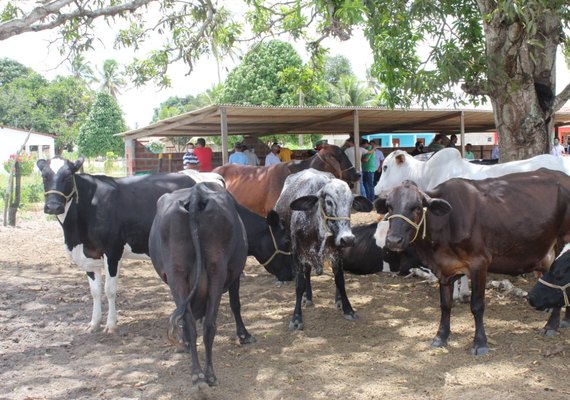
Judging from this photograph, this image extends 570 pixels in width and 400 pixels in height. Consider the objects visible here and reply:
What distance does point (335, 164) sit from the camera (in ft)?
31.2

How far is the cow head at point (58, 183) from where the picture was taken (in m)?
5.93

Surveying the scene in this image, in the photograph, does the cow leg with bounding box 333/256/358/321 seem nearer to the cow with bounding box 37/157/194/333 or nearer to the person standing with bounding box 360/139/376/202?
the cow with bounding box 37/157/194/333

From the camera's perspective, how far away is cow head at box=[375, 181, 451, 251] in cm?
511

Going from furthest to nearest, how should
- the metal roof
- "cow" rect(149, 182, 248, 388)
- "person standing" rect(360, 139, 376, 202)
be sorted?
"person standing" rect(360, 139, 376, 202) < the metal roof < "cow" rect(149, 182, 248, 388)

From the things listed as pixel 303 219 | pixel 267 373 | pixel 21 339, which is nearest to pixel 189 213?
pixel 267 373

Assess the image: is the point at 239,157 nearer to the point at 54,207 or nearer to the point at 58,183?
the point at 58,183

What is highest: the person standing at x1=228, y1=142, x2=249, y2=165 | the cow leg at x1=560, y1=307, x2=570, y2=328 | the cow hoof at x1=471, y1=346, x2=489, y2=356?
the person standing at x1=228, y1=142, x2=249, y2=165

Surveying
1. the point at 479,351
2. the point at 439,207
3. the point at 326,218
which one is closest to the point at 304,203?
the point at 326,218

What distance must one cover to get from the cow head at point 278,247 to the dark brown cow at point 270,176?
260 centimetres

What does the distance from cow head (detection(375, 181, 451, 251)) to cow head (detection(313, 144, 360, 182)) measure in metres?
4.15

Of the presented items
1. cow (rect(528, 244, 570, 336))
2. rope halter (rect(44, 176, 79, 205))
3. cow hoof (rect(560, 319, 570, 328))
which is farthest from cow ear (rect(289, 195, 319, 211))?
cow hoof (rect(560, 319, 570, 328))

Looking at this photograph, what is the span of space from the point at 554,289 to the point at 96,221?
4485 millimetres

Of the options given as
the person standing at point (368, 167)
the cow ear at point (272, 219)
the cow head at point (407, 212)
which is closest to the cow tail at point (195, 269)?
the cow head at point (407, 212)

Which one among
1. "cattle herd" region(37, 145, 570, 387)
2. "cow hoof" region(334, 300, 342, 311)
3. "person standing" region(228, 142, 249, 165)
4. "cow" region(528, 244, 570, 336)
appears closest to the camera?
"cattle herd" region(37, 145, 570, 387)
